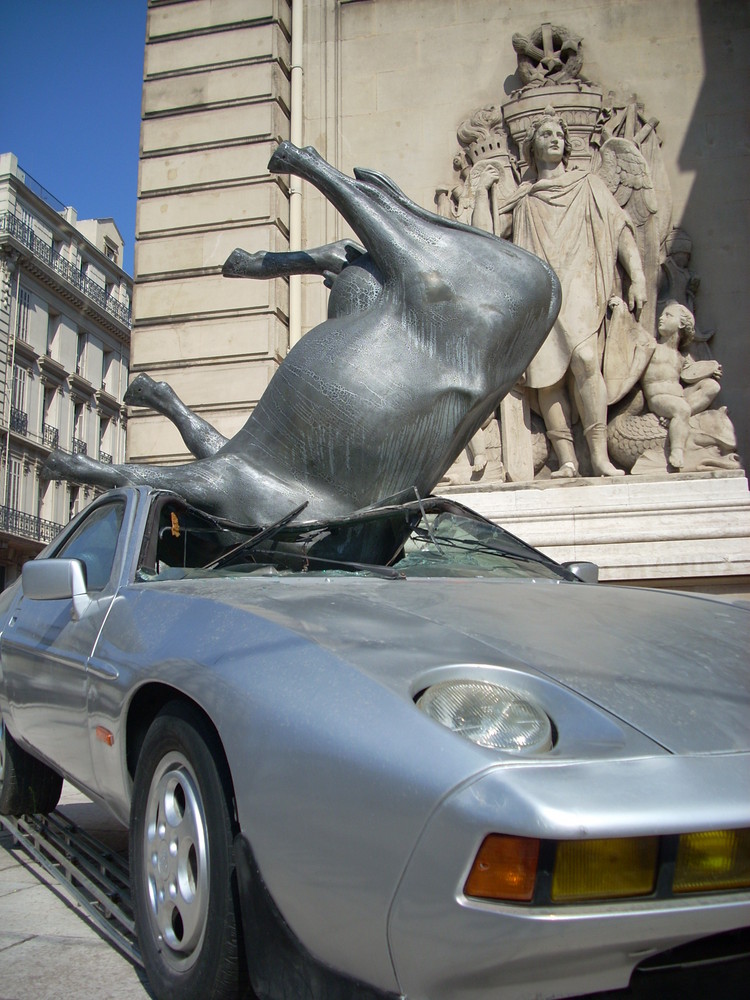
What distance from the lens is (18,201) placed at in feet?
118

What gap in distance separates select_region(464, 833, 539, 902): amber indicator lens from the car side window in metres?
1.79

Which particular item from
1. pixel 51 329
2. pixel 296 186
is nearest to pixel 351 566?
pixel 296 186

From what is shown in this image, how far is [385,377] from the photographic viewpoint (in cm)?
394

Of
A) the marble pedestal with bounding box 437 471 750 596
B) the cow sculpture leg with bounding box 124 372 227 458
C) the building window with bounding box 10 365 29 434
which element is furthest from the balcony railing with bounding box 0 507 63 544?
the cow sculpture leg with bounding box 124 372 227 458

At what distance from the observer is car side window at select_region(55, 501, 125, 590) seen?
9.78 ft

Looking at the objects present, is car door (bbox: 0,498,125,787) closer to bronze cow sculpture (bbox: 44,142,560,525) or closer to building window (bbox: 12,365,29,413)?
bronze cow sculpture (bbox: 44,142,560,525)

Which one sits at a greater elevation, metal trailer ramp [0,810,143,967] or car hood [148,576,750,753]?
car hood [148,576,750,753]

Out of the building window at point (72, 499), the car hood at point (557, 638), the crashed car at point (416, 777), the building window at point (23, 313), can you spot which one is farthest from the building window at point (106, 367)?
the car hood at point (557, 638)

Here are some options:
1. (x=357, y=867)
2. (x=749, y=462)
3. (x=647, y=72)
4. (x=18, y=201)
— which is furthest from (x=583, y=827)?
(x=18, y=201)

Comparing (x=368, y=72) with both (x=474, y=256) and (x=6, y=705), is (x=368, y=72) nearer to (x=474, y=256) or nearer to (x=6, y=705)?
(x=474, y=256)

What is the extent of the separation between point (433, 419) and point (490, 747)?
2.67m

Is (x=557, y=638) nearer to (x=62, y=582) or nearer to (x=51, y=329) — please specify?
A: (x=62, y=582)

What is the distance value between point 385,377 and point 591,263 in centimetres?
497

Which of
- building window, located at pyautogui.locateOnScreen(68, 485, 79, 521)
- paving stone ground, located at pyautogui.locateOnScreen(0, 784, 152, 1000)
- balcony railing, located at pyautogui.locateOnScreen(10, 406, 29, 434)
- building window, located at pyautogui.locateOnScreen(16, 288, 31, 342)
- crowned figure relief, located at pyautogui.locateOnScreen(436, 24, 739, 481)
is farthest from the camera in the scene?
building window, located at pyautogui.locateOnScreen(68, 485, 79, 521)
